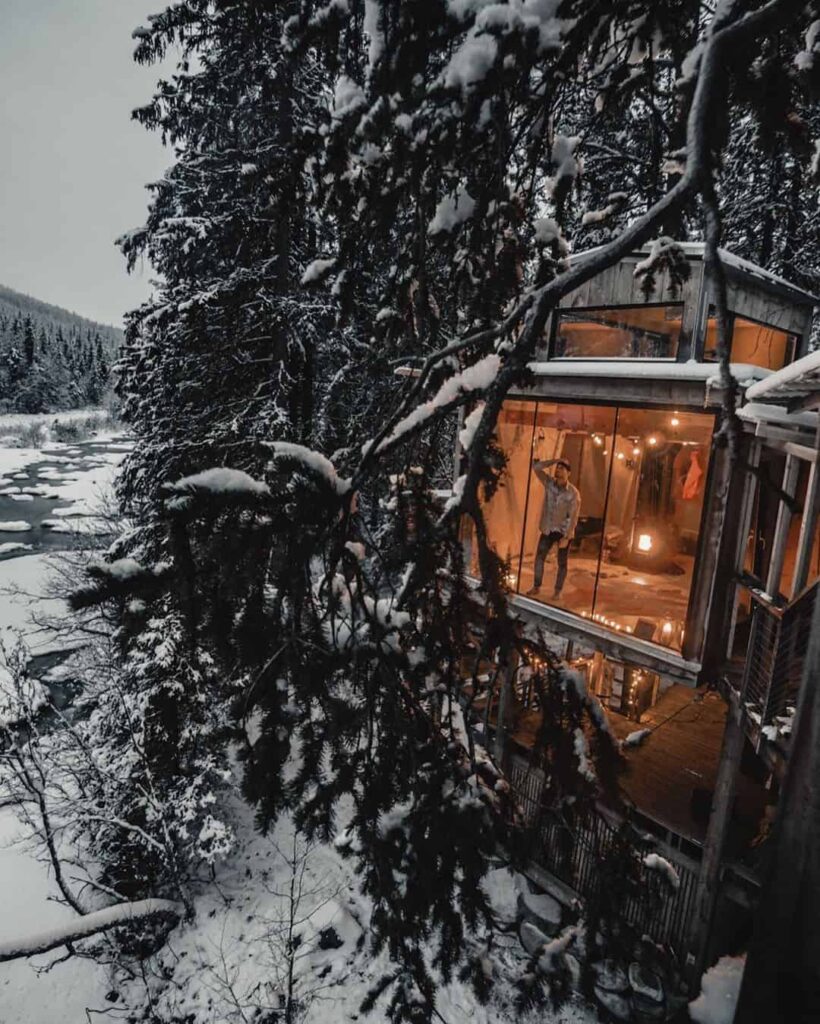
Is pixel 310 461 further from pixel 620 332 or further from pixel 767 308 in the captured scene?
pixel 767 308

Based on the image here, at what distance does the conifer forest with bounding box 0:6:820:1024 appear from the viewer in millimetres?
2012

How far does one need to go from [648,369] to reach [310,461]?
20.3ft

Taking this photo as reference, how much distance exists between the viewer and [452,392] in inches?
85.0

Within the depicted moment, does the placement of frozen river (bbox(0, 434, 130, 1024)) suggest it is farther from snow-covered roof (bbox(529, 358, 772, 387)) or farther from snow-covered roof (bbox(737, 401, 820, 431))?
snow-covered roof (bbox(737, 401, 820, 431))

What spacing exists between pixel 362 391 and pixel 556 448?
7835 millimetres

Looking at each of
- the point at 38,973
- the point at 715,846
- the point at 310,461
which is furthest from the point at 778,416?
the point at 38,973

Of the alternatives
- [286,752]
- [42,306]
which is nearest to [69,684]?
[286,752]

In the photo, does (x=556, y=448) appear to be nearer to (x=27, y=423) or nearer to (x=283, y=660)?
(x=283, y=660)

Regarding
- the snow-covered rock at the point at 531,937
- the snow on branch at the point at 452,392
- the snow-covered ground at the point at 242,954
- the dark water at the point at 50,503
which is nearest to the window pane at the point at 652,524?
the snow-covered rock at the point at 531,937

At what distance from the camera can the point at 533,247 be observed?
3.19 m

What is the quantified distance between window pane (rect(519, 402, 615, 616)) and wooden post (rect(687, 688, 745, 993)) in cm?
236

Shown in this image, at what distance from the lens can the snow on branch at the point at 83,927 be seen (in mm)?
8914

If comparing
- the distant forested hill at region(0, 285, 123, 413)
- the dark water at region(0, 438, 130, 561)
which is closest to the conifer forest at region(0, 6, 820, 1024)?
the dark water at region(0, 438, 130, 561)

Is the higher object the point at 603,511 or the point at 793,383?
the point at 793,383
